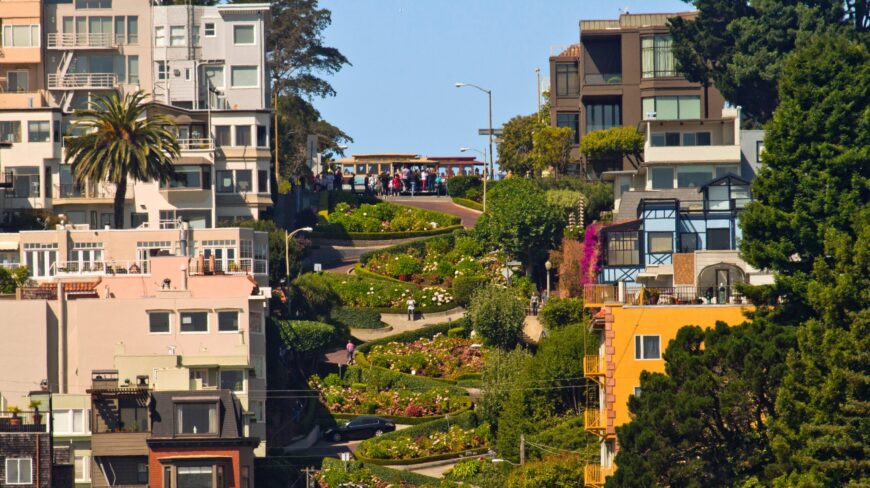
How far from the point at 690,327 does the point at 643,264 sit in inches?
1050

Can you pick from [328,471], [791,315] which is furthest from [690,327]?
[328,471]

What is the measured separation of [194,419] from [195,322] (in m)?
10.4

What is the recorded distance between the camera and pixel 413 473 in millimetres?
113188

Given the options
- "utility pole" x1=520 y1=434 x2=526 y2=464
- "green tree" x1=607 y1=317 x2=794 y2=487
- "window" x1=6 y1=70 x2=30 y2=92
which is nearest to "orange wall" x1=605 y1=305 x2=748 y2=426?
"green tree" x1=607 y1=317 x2=794 y2=487

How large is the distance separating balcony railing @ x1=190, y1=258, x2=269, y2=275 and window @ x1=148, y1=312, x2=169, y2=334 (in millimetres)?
7859

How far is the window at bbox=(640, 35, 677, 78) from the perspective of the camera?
158 m

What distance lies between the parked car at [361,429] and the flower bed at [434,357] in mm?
7994

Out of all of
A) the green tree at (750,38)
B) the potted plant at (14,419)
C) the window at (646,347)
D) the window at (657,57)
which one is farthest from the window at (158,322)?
the window at (657,57)

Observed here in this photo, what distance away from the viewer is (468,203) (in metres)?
167

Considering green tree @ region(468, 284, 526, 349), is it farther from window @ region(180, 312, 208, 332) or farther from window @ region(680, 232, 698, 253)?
window @ region(180, 312, 208, 332)

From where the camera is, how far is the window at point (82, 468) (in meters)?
111

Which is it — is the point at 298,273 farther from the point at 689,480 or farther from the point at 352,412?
the point at 689,480

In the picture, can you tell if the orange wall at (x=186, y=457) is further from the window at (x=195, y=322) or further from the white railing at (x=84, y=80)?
the white railing at (x=84, y=80)

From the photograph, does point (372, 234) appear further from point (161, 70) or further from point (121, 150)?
point (121, 150)
